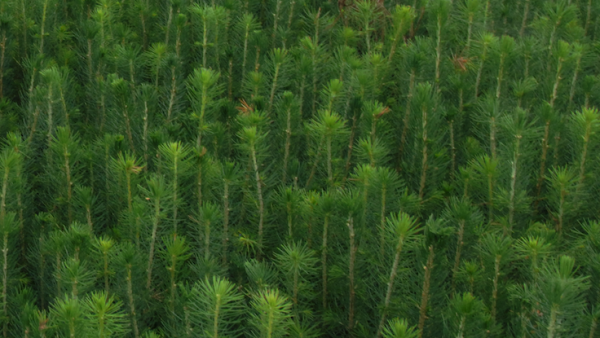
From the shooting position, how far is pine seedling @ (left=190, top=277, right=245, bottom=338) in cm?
218

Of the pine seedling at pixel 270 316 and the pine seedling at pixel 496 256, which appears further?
the pine seedling at pixel 496 256

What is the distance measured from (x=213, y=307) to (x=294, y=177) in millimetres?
740

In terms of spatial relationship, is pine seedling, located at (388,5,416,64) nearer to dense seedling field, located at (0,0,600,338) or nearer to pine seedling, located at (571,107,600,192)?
dense seedling field, located at (0,0,600,338)

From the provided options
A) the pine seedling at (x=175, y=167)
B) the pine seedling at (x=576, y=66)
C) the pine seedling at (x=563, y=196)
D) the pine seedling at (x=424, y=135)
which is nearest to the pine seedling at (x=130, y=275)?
the pine seedling at (x=175, y=167)

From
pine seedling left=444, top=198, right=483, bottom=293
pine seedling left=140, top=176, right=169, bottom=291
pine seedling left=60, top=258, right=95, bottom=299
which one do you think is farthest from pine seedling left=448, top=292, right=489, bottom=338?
pine seedling left=60, top=258, right=95, bottom=299

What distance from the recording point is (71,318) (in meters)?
2.08

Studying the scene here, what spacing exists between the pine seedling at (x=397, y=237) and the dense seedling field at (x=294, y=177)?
1cm

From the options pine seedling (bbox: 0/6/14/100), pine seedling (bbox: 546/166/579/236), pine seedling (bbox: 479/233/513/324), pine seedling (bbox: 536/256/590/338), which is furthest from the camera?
pine seedling (bbox: 0/6/14/100)

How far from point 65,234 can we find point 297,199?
0.77 meters

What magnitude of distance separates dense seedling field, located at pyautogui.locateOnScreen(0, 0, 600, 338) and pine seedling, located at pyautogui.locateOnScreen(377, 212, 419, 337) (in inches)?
0.4

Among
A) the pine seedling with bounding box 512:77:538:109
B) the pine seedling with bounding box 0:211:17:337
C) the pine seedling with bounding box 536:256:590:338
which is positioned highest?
the pine seedling with bounding box 512:77:538:109

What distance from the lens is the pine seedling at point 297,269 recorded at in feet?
7.91

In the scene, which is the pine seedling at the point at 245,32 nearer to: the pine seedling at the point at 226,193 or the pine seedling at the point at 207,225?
the pine seedling at the point at 226,193

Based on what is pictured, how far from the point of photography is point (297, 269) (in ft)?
7.94
